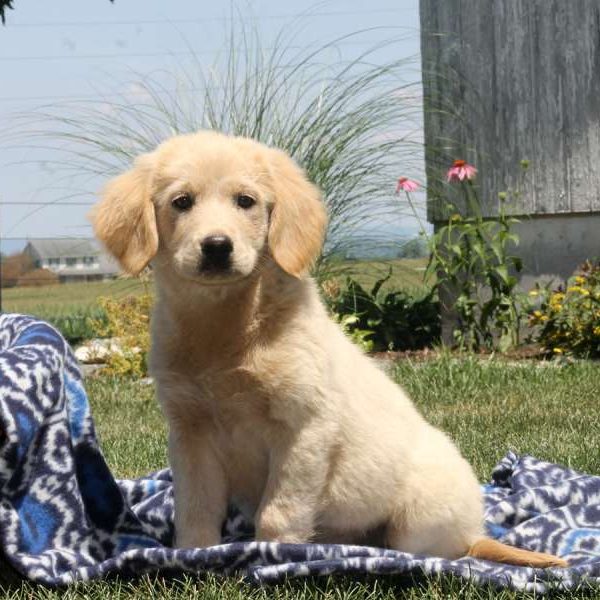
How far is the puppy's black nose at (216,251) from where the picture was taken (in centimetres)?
270

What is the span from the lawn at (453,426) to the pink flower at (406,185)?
1.21 metres

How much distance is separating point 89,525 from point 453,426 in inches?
92.9

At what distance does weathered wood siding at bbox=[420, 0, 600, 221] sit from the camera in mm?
7820

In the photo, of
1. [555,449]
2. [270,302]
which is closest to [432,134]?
[555,449]

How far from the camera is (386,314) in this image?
26.7 ft

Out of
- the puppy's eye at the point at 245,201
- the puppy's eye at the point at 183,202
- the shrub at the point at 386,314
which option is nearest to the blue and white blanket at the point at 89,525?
the puppy's eye at the point at 183,202

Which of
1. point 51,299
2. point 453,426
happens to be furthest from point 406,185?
point 51,299

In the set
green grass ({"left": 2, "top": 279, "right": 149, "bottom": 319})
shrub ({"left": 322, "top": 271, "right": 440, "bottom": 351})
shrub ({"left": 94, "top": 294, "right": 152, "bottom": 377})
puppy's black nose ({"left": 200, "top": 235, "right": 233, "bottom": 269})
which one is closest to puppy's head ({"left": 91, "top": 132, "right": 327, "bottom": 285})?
puppy's black nose ({"left": 200, "top": 235, "right": 233, "bottom": 269})

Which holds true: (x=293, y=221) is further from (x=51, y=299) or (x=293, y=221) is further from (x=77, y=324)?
(x=51, y=299)

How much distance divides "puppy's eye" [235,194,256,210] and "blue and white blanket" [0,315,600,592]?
26.1 inches

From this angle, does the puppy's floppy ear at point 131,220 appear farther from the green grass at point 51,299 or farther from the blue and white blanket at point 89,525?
the green grass at point 51,299

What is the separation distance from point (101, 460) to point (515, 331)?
4.96 m

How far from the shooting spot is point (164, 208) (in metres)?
2.90

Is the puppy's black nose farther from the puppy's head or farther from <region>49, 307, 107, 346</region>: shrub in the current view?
<region>49, 307, 107, 346</region>: shrub
